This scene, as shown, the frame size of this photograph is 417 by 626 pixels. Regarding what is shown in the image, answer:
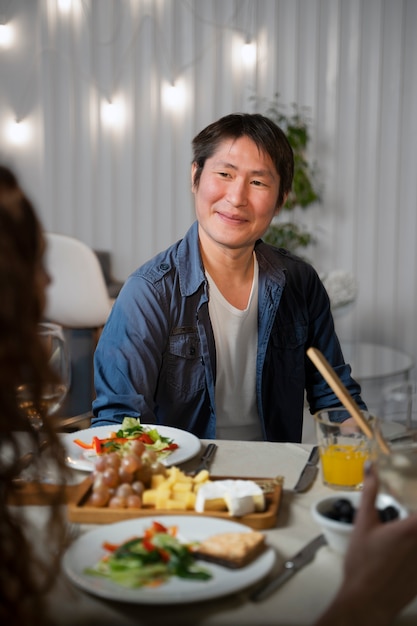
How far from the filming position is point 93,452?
1511 millimetres

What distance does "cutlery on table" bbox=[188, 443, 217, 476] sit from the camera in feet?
4.83

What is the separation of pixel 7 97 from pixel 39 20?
46 centimetres

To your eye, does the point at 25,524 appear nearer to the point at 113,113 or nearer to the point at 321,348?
the point at 321,348

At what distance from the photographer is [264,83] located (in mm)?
4715

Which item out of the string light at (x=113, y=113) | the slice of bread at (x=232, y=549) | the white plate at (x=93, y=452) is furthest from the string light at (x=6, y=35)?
the slice of bread at (x=232, y=549)

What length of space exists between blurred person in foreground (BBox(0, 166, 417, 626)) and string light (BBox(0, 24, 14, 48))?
4.18 meters

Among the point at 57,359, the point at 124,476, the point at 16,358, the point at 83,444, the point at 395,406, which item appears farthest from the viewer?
the point at 83,444

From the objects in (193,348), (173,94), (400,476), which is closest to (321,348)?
(193,348)

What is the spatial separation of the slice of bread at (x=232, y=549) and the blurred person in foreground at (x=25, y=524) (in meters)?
0.15

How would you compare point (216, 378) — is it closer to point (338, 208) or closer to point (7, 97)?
point (338, 208)

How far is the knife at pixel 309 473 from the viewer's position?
1.39 meters

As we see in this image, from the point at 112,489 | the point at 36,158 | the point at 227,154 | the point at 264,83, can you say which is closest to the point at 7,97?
the point at 36,158

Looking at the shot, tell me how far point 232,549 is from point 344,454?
15.6 inches

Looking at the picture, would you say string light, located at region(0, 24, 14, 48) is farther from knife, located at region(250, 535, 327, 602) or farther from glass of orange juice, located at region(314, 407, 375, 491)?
knife, located at region(250, 535, 327, 602)
